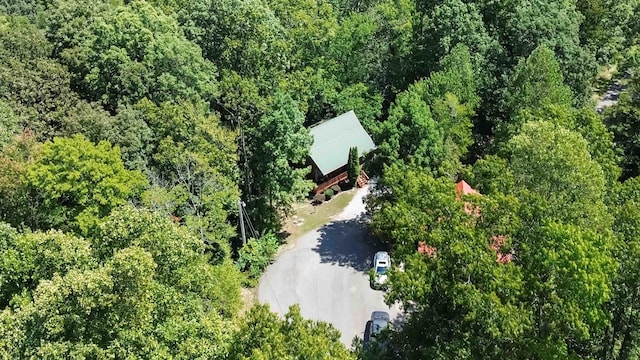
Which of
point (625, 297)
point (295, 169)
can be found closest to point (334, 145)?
point (295, 169)

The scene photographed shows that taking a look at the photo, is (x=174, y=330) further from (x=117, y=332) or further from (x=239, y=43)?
(x=239, y=43)

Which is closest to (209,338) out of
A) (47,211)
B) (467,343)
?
(467,343)

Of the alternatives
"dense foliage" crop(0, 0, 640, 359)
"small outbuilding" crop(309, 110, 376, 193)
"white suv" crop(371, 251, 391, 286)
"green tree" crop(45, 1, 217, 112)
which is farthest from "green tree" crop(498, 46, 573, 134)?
"green tree" crop(45, 1, 217, 112)

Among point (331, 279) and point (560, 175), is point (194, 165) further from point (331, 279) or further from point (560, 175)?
point (560, 175)

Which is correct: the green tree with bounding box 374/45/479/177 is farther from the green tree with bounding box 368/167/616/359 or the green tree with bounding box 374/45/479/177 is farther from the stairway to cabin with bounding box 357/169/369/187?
the green tree with bounding box 368/167/616/359

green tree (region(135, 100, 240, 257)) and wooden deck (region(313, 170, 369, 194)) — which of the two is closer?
green tree (region(135, 100, 240, 257))
